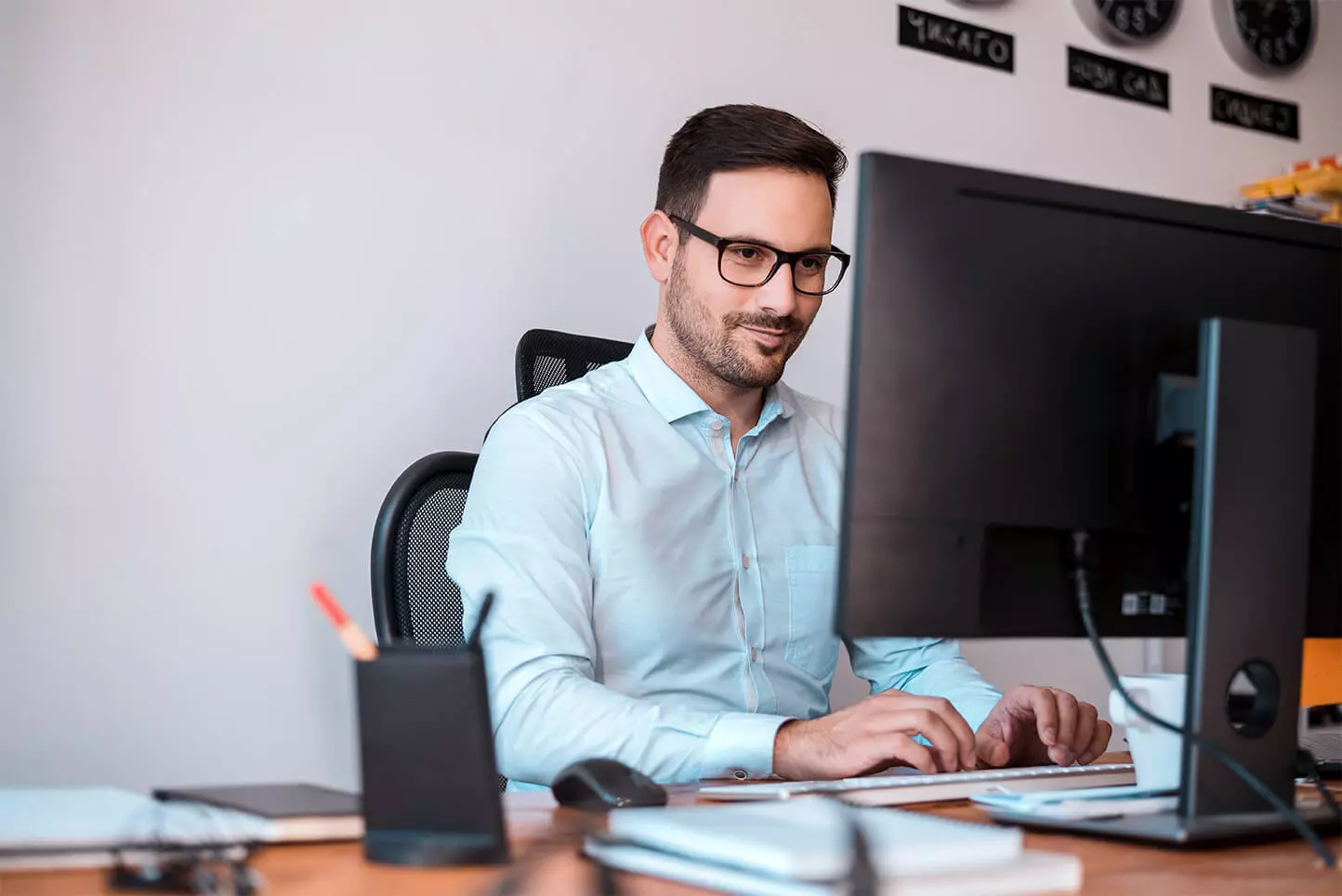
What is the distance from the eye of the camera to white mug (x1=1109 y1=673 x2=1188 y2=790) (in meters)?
0.99

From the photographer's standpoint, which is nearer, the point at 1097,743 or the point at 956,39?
the point at 1097,743

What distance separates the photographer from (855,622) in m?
0.87

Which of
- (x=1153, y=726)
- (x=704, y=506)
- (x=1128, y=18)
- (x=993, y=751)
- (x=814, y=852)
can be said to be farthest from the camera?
(x=1128, y=18)

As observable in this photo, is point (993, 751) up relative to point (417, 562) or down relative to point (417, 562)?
down

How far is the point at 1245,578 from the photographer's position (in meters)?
0.93

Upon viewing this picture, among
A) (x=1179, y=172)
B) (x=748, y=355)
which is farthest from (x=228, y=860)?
(x=1179, y=172)

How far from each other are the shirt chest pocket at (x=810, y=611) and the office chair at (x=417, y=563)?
0.44 m

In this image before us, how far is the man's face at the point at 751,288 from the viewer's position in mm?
1727

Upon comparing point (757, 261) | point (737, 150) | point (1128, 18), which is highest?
point (1128, 18)

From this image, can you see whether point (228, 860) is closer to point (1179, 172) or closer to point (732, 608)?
point (732, 608)

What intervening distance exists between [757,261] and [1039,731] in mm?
736

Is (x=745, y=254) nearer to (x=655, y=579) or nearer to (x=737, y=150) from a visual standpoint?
(x=737, y=150)

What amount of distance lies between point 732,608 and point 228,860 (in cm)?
101

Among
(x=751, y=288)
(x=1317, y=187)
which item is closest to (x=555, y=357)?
(x=751, y=288)
